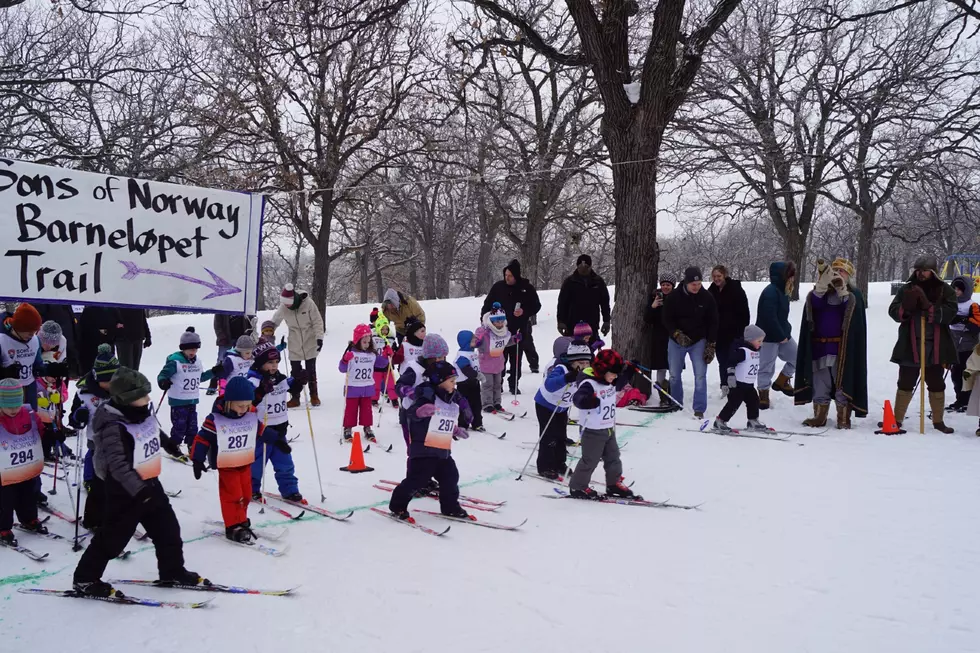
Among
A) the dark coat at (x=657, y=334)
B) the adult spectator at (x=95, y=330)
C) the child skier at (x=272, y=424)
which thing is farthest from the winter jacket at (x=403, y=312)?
the adult spectator at (x=95, y=330)

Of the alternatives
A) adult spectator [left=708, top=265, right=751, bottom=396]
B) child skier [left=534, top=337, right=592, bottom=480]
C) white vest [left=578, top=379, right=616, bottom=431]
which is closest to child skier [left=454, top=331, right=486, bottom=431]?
child skier [left=534, top=337, right=592, bottom=480]

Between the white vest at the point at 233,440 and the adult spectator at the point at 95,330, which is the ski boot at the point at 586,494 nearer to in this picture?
the white vest at the point at 233,440

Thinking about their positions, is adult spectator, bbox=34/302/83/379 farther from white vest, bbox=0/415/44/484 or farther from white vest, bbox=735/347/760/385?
white vest, bbox=735/347/760/385

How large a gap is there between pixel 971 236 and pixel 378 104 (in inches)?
1244

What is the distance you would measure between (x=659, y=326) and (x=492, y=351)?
2635 mm

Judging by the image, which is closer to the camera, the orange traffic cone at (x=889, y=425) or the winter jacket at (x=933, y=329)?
the orange traffic cone at (x=889, y=425)

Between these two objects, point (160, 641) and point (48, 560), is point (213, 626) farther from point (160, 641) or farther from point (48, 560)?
point (48, 560)

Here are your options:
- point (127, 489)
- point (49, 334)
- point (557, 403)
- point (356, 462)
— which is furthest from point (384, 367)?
point (127, 489)

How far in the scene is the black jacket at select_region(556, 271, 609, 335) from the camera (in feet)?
36.0

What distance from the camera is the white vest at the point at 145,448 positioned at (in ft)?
14.8

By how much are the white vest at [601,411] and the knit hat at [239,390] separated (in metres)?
2.87

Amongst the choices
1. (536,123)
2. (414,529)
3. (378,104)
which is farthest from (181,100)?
(414,529)

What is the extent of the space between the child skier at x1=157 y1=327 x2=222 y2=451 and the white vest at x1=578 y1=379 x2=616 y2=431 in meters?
3.99

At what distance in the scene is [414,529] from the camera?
5590 millimetres
